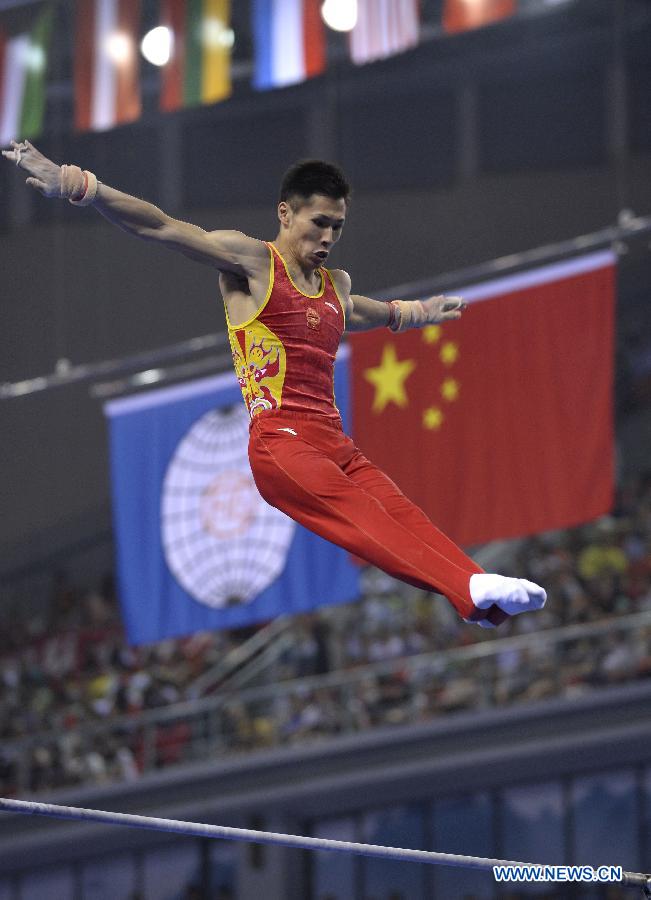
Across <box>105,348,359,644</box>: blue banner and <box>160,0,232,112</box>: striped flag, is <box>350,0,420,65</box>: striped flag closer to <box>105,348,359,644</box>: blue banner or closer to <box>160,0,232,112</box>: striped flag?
<box>160,0,232,112</box>: striped flag

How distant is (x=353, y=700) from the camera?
14.2 m

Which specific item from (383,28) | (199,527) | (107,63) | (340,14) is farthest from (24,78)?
(199,527)

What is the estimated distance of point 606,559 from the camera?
1401 cm

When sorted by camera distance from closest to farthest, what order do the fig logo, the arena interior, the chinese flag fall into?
the chinese flag, the fig logo, the arena interior

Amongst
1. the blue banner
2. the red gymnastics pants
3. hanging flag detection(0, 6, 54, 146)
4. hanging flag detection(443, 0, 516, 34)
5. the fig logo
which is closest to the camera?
the red gymnastics pants

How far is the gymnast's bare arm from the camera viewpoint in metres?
4.66

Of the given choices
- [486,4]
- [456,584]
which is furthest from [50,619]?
[456,584]

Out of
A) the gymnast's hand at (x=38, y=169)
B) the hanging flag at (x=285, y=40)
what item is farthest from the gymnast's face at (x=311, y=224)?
the hanging flag at (x=285, y=40)

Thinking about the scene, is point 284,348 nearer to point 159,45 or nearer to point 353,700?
point 159,45

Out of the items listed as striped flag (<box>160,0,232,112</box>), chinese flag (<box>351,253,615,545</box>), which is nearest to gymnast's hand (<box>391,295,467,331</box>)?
chinese flag (<box>351,253,615,545</box>)

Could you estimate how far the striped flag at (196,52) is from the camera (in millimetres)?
12062

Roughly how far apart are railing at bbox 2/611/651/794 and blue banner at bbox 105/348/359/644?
223 cm

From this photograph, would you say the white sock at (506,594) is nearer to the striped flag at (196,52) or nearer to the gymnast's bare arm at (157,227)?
the gymnast's bare arm at (157,227)

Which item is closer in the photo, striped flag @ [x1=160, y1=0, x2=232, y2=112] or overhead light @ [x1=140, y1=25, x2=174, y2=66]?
striped flag @ [x1=160, y1=0, x2=232, y2=112]
